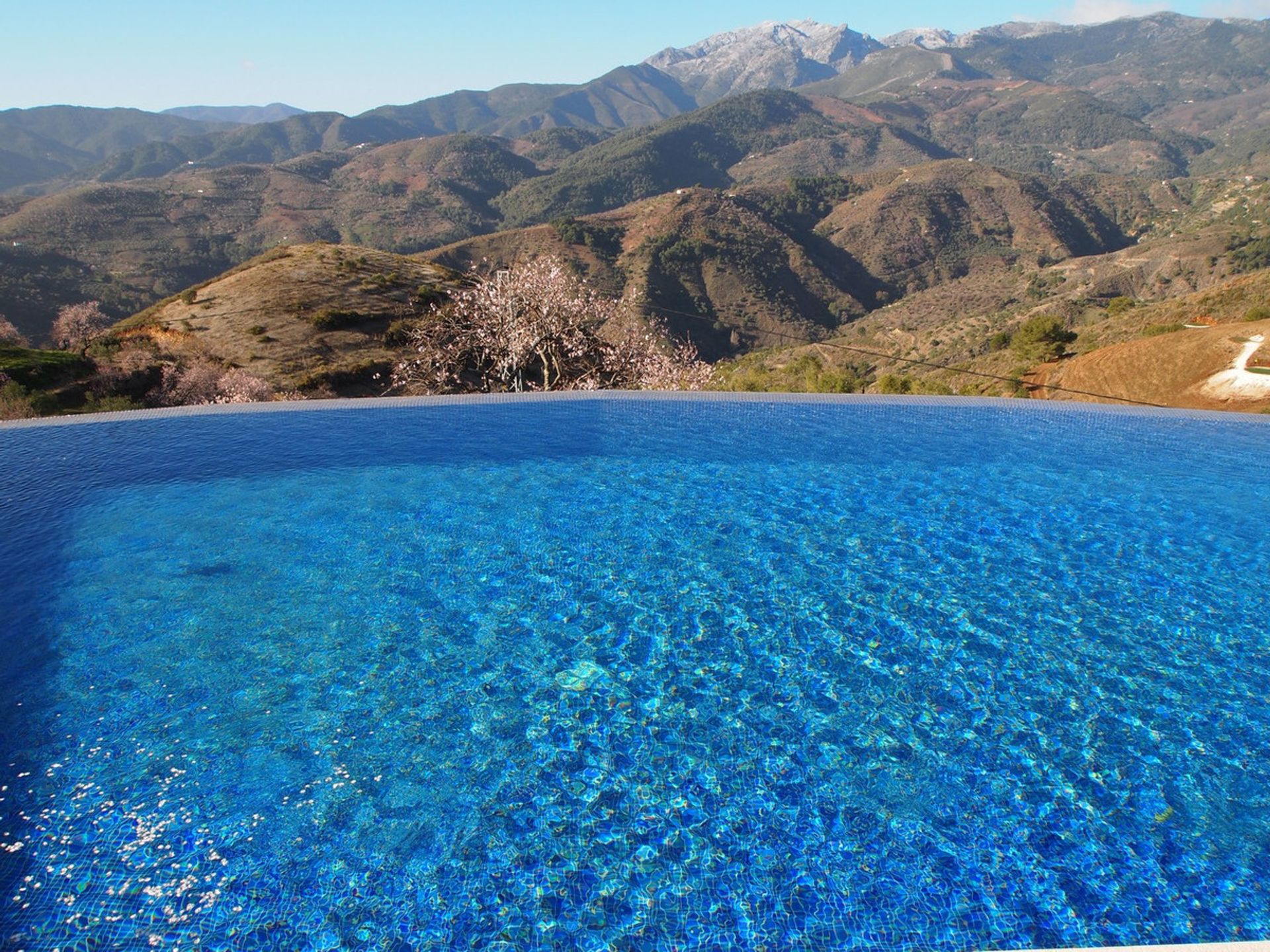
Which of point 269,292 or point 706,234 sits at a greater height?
→ point 706,234

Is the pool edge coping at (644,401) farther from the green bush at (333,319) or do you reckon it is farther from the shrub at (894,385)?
the green bush at (333,319)

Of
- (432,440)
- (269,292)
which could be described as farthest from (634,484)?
(269,292)

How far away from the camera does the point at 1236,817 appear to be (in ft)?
11.6

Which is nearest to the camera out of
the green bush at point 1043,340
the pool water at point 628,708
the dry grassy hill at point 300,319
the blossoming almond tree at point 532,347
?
the pool water at point 628,708

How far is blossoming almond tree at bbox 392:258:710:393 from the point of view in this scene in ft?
52.0

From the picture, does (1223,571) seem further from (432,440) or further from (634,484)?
(432,440)

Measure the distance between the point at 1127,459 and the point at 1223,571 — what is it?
115 inches

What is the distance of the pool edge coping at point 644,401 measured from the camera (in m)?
9.78

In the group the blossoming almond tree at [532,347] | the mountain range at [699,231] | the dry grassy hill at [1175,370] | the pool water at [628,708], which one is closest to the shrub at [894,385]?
the dry grassy hill at [1175,370]

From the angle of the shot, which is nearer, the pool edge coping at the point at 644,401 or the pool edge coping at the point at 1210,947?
the pool edge coping at the point at 1210,947

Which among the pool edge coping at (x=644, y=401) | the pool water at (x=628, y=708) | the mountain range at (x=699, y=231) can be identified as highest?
the mountain range at (x=699, y=231)

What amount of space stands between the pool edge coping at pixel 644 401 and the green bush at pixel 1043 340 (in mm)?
12408

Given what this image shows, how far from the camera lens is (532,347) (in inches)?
623

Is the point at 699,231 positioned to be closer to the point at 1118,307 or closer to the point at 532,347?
the point at 1118,307
